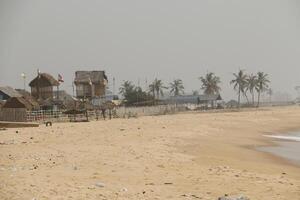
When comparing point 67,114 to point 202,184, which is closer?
point 202,184

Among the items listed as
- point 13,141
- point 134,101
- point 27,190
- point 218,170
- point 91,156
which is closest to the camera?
point 27,190

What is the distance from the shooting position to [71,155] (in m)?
15.0

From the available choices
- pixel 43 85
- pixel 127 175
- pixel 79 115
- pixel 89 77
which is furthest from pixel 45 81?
pixel 127 175

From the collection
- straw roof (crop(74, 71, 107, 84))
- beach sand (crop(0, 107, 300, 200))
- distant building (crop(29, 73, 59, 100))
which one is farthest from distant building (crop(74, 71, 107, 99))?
beach sand (crop(0, 107, 300, 200))

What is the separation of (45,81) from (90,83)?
5.65 m

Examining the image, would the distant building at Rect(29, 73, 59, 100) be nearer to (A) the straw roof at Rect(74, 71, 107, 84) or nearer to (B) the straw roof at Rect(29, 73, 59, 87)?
(B) the straw roof at Rect(29, 73, 59, 87)

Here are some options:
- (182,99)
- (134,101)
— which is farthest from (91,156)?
(182,99)

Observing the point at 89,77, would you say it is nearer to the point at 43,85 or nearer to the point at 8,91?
the point at 43,85

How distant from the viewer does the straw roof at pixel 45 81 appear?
56.3m

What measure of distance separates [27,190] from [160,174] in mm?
3884

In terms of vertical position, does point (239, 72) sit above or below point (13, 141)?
above

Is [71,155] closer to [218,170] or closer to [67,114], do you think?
[218,170]

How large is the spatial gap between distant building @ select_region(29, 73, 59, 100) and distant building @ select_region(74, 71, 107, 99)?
3.22 m

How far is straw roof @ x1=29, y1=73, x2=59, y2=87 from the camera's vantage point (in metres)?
56.3
